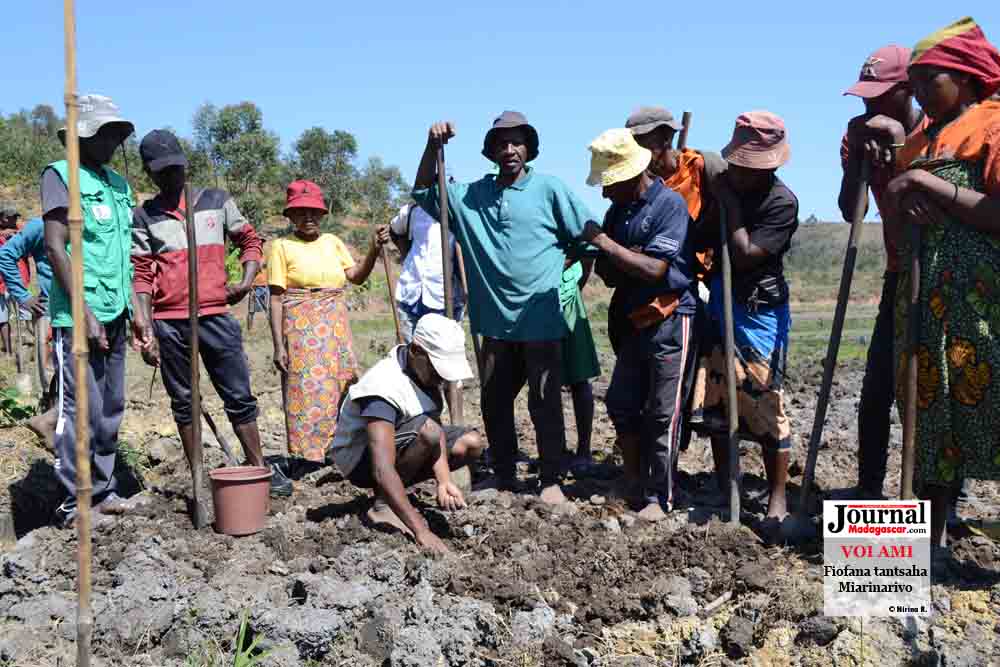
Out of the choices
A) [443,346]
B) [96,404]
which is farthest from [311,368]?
[443,346]

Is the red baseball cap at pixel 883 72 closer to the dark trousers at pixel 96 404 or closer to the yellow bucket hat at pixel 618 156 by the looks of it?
the yellow bucket hat at pixel 618 156

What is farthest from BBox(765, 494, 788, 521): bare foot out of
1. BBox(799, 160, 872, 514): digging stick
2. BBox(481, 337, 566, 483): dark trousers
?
BBox(481, 337, 566, 483): dark trousers

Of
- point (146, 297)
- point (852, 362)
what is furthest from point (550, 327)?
point (852, 362)

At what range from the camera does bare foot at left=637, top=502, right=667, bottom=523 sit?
4359 mm

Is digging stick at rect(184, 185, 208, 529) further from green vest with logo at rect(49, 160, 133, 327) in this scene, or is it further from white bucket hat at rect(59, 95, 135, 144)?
white bucket hat at rect(59, 95, 135, 144)

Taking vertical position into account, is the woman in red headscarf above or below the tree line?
below

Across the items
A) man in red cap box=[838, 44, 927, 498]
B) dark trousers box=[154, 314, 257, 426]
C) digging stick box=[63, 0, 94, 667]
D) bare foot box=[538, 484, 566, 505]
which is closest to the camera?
digging stick box=[63, 0, 94, 667]

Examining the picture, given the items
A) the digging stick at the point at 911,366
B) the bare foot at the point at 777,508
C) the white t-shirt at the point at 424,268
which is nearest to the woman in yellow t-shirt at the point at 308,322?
the white t-shirt at the point at 424,268

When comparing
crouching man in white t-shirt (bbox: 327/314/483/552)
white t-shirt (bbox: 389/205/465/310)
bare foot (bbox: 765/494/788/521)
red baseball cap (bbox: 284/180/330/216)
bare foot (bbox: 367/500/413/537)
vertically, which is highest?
red baseball cap (bbox: 284/180/330/216)

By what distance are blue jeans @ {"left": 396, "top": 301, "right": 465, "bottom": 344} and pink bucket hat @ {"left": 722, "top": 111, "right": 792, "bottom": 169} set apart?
204 cm

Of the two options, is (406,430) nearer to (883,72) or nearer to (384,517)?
(384,517)

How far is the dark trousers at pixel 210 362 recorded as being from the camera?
4.73m

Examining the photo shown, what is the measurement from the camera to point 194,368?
4.36 metres

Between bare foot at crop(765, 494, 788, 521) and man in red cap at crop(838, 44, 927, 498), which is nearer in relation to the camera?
man in red cap at crop(838, 44, 927, 498)
